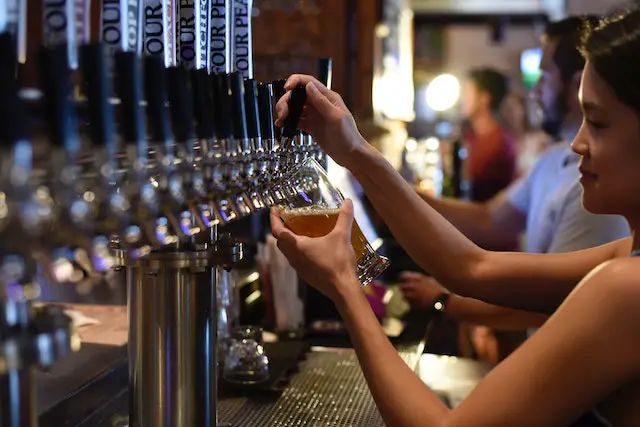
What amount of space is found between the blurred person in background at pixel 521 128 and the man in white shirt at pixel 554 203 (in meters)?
7.13

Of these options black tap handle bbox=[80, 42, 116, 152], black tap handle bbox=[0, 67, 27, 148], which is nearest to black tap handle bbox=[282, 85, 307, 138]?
black tap handle bbox=[80, 42, 116, 152]

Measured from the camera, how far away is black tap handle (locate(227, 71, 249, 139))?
41.3 inches

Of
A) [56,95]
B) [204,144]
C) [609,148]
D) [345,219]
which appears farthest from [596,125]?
[56,95]

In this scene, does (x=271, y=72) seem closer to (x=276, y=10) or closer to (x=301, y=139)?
(x=276, y=10)

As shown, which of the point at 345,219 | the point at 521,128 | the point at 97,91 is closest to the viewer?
the point at 97,91

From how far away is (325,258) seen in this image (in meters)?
1.29

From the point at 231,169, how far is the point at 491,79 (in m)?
6.44

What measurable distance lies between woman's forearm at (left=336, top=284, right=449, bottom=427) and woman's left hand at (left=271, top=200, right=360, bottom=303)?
0.06 feet

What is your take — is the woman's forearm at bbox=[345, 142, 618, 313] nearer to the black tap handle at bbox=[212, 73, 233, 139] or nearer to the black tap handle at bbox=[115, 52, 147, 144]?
the black tap handle at bbox=[212, 73, 233, 139]

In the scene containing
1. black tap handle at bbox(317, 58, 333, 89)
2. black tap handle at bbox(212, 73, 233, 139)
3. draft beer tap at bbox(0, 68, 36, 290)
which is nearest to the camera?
draft beer tap at bbox(0, 68, 36, 290)

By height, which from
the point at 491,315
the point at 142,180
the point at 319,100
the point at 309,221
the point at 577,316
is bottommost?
the point at 491,315

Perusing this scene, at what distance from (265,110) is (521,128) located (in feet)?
32.8

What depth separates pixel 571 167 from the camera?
9.27 ft

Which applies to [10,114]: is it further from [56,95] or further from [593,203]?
[593,203]
